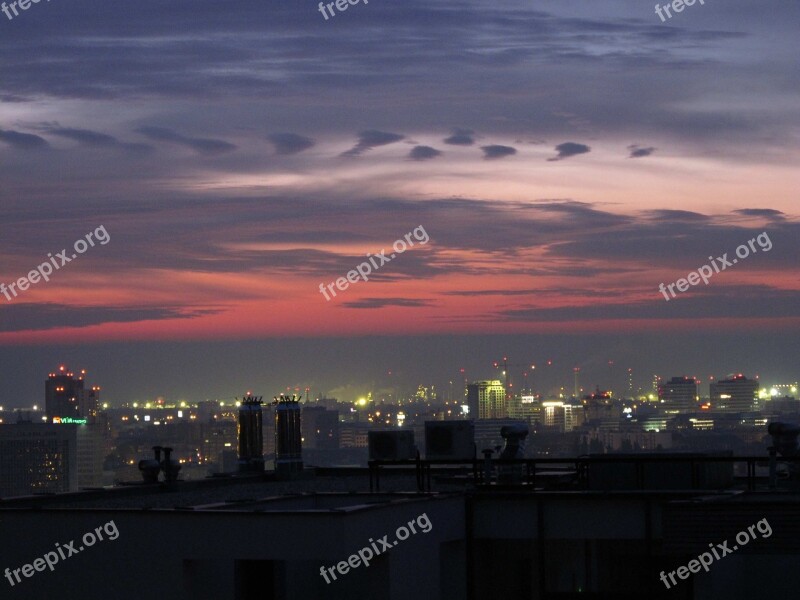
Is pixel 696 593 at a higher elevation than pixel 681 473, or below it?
below

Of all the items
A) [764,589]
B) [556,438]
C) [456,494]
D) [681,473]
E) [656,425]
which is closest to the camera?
[764,589]

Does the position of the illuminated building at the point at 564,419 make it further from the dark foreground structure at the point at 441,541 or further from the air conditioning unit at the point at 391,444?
the dark foreground structure at the point at 441,541

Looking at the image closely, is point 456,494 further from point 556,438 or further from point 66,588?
point 556,438

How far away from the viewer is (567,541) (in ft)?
78.7

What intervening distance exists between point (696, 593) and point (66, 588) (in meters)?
8.28

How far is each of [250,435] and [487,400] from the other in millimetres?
130687

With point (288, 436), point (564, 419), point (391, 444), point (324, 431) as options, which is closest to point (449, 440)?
point (391, 444)

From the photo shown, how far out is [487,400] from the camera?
163500mm

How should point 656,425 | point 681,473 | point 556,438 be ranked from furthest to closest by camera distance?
point 656,425
point 556,438
point 681,473

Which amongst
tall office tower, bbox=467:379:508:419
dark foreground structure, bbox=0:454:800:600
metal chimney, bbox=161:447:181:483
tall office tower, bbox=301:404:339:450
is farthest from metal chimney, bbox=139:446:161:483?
tall office tower, bbox=467:379:508:419

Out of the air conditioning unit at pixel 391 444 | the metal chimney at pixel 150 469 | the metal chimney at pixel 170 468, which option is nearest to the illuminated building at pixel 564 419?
the air conditioning unit at pixel 391 444

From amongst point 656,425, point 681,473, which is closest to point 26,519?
point 681,473

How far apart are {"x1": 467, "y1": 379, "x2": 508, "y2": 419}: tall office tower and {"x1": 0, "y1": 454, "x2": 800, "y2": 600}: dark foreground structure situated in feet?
417

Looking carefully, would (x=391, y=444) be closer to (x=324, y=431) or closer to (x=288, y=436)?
(x=288, y=436)
